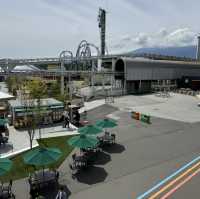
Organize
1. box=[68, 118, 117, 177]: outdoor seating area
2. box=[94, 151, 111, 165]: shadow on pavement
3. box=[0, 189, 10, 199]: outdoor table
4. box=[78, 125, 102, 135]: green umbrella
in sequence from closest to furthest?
box=[0, 189, 10, 199]: outdoor table → box=[68, 118, 117, 177]: outdoor seating area → box=[94, 151, 111, 165]: shadow on pavement → box=[78, 125, 102, 135]: green umbrella

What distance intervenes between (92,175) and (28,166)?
157 inches

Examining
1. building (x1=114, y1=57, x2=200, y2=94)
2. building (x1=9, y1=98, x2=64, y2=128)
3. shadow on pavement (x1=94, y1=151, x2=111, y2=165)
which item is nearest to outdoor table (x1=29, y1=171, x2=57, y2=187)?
shadow on pavement (x1=94, y1=151, x2=111, y2=165)

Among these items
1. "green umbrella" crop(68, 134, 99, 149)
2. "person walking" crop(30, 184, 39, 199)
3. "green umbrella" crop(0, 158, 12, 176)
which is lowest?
"person walking" crop(30, 184, 39, 199)

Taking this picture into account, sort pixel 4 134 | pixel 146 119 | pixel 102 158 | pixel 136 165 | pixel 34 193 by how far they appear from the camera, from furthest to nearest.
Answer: pixel 146 119
pixel 4 134
pixel 102 158
pixel 136 165
pixel 34 193

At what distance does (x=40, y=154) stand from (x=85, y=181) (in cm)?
279

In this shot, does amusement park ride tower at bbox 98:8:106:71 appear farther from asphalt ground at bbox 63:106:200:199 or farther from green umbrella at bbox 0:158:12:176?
green umbrella at bbox 0:158:12:176

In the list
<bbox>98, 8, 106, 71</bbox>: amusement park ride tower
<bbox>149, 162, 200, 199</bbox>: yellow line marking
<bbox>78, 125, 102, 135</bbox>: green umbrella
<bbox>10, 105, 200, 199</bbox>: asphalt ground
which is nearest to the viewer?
<bbox>149, 162, 200, 199</bbox>: yellow line marking

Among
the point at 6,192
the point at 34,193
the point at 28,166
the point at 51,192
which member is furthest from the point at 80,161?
the point at 6,192

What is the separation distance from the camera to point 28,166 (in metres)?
12.7

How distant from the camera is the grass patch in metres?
11.8

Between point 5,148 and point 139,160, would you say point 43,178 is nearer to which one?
point 139,160

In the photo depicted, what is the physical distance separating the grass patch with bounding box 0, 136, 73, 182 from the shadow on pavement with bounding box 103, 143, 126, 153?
2617mm

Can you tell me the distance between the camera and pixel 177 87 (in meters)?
54.7

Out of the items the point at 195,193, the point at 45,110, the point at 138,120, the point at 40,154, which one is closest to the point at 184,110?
the point at 138,120
